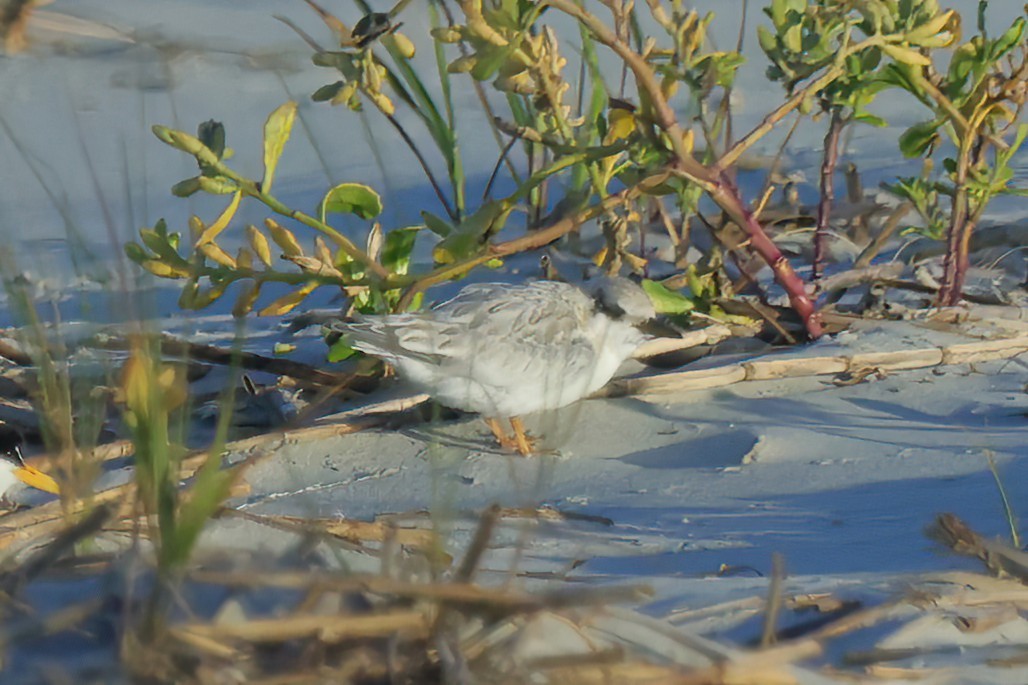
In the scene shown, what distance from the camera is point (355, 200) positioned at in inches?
137

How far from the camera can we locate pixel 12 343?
3.86 metres

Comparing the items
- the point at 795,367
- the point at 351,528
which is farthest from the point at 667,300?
the point at 351,528

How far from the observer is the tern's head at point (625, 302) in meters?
3.49

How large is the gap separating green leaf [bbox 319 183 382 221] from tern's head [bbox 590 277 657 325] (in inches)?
24.4

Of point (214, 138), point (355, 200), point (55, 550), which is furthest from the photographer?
point (355, 200)

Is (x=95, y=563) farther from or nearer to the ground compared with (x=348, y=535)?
farther from the ground

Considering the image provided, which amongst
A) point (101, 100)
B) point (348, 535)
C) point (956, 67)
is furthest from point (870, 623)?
point (101, 100)

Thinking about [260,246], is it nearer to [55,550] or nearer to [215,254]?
[215,254]

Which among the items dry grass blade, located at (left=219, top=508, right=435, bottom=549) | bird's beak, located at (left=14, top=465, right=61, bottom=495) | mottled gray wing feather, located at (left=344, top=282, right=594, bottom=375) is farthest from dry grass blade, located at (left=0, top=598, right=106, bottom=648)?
mottled gray wing feather, located at (left=344, top=282, right=594, bottom=375)

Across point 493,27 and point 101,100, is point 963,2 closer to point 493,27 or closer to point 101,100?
point 101,100

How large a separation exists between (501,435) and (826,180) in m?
1.22

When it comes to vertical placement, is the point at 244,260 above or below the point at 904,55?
below

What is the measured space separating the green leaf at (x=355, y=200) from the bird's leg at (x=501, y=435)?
0.61 meters

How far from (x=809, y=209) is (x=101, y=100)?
2915 millimetres
